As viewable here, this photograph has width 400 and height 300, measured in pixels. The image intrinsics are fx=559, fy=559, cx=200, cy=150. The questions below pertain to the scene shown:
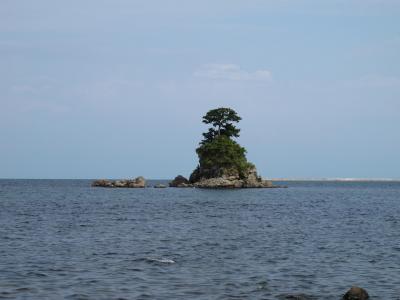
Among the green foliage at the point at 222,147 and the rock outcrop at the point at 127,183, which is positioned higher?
the green foliage at the point at 222,147

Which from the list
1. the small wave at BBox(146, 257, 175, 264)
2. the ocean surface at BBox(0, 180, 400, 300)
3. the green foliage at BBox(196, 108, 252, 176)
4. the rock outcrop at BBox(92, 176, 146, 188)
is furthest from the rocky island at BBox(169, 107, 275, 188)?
the small wave at BBox(146, 257, 175, 264)

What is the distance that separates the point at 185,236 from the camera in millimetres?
44969

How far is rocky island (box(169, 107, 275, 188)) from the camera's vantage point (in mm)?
144875

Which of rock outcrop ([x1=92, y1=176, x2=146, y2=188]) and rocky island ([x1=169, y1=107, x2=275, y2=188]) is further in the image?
rock outcrop ([x1=92, y1=176, x2=146, y2=188])

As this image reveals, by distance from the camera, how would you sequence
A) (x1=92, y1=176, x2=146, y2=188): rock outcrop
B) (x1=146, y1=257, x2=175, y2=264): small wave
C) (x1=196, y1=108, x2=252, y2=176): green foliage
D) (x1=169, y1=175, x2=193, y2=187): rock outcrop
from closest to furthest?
(x1=146, y1=257, x2=175, y2=264): small wave → (x1=196, y1=108, x2=252, y2=176): green foliage → (x1=169, y1=175, x2=193, y2=187): rock outcrop → (x1=92, y1=176, x2=146, y2=188): rock outcrop

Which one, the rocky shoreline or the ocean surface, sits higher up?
the rocky shoreline

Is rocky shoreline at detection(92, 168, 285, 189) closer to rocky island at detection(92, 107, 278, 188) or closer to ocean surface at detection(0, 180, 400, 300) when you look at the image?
rocky island at detection(92, 107, 278, 188)

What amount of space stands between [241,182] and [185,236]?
109 metres

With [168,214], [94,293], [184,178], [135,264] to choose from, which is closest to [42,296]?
[94,293]

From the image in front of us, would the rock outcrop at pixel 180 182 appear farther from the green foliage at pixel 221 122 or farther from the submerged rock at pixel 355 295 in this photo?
the submerged rock at pixel 355 295

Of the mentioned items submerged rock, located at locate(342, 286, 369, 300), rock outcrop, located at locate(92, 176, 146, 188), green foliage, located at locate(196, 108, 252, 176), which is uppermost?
green foliage, located at locate(196, 108, 252, 176)

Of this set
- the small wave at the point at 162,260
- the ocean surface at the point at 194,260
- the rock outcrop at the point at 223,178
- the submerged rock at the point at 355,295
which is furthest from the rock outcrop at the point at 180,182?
the submerged rock at the point at 355,295

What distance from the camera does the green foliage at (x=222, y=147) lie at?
144 metres

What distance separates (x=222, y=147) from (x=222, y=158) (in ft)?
10.2
